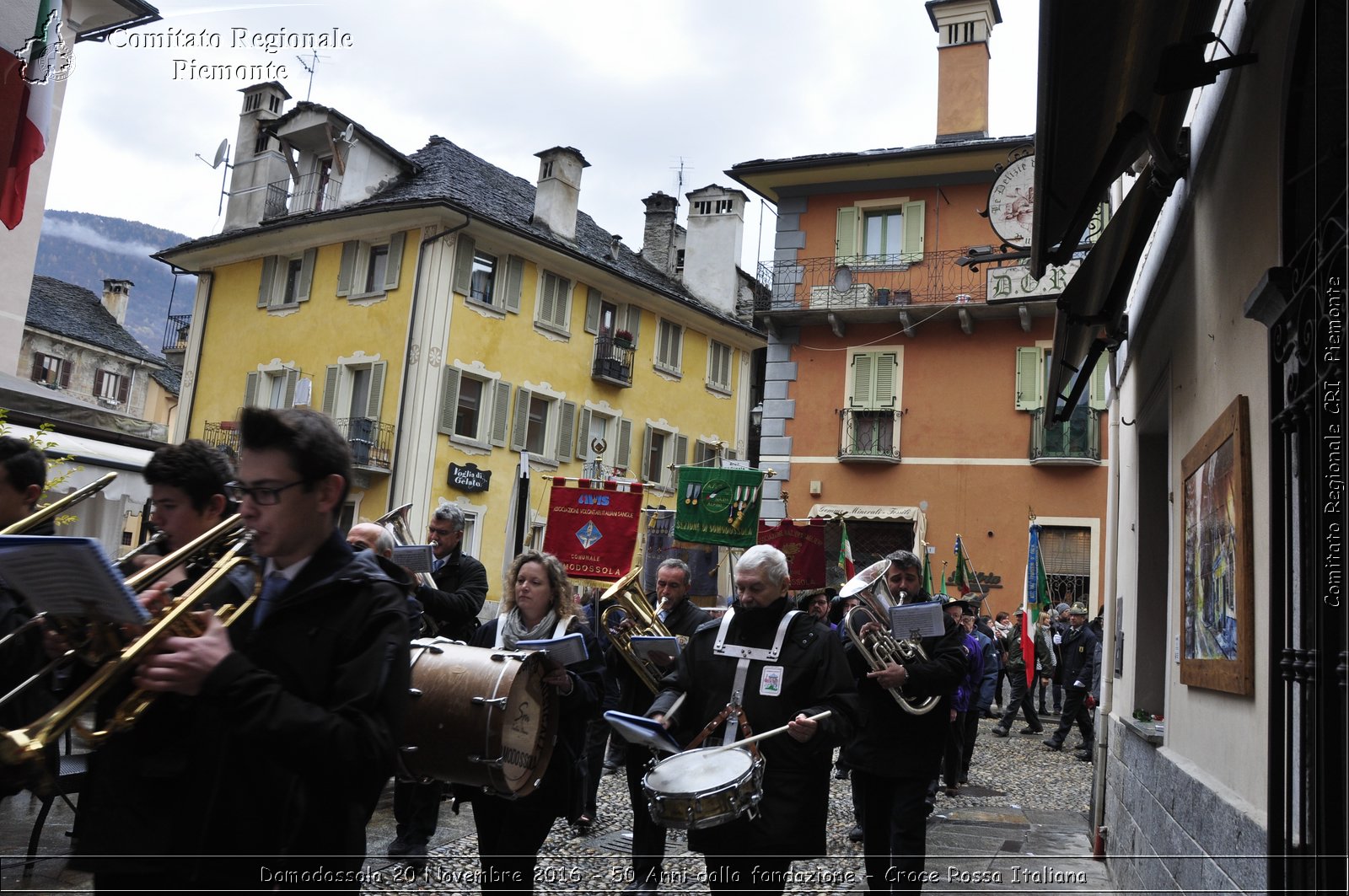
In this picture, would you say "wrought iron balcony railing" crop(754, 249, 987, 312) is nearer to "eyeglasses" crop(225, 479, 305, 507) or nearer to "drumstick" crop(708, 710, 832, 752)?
"drumstick" crop(708, 710, 832, 752)

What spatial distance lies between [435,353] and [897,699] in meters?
23.4

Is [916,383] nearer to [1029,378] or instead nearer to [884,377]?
[884,377]

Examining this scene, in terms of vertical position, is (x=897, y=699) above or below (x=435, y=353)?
below

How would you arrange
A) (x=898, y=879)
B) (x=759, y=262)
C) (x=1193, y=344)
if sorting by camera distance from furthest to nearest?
(x=759, y=262), (x=898, y=879), (x=1193, y=344)

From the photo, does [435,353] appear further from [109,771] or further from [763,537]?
[109,771]

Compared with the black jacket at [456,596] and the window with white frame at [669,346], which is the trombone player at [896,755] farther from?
the window with white frame at [669,346]

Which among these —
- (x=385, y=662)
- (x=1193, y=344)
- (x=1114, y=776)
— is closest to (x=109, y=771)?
(x=385, y=662)

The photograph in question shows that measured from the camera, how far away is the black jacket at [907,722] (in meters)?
6.35

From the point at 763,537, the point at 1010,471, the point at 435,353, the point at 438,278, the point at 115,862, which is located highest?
the point at 438,278

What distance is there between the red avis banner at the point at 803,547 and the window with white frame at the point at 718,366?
62.8 ft

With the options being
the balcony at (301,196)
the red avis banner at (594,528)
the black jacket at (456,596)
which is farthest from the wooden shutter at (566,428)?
the black jacket at (456,596)

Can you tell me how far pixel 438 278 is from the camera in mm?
28531

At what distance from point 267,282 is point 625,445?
1094 cm

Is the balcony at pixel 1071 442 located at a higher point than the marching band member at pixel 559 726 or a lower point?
higher
